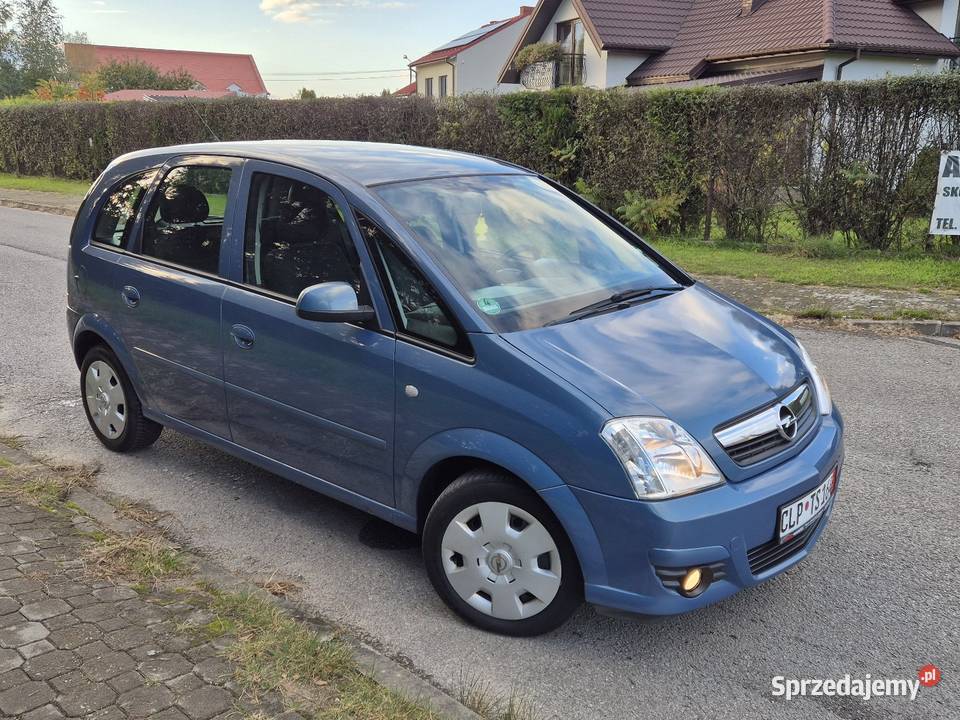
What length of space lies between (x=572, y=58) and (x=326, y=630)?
31.5 metres

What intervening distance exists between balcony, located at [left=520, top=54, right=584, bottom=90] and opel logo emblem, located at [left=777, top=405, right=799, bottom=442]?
2963 centimetres

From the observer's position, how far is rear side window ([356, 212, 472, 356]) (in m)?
3.42

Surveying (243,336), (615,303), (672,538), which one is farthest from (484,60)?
(672,538)

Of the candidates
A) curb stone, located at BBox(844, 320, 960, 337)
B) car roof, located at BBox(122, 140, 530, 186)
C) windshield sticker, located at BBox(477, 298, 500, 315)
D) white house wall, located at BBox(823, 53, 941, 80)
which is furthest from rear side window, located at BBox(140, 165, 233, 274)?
white house wall, located at BBox(823, 53, 941, 80)

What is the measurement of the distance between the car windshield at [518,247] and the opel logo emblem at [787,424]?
3.00 feet

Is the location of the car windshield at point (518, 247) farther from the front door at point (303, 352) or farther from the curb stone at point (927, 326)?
the curb stone at point (927, 326)

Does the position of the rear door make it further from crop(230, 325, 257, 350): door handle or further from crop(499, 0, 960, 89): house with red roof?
crop(499, 0, 960, 89): house with red roof

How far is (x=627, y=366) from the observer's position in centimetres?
326

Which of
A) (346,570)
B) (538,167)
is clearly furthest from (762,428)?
(538,167)

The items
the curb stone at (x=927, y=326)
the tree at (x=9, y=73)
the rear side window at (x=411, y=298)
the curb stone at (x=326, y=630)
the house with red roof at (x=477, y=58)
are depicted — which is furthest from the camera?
the tree at (x=9, y=73)

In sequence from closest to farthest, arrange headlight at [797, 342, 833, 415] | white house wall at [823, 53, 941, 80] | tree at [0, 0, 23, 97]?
headlight at [797, 342, 833, 415] → white house wall at [823, 53, 941, 80] → tree at [0, 0, 23, 97]

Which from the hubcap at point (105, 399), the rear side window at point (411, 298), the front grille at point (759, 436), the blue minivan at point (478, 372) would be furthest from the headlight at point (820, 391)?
the hubcap at point (105, 399)

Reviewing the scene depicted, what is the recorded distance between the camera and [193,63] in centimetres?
8456

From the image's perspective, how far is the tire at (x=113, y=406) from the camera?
5000mm
